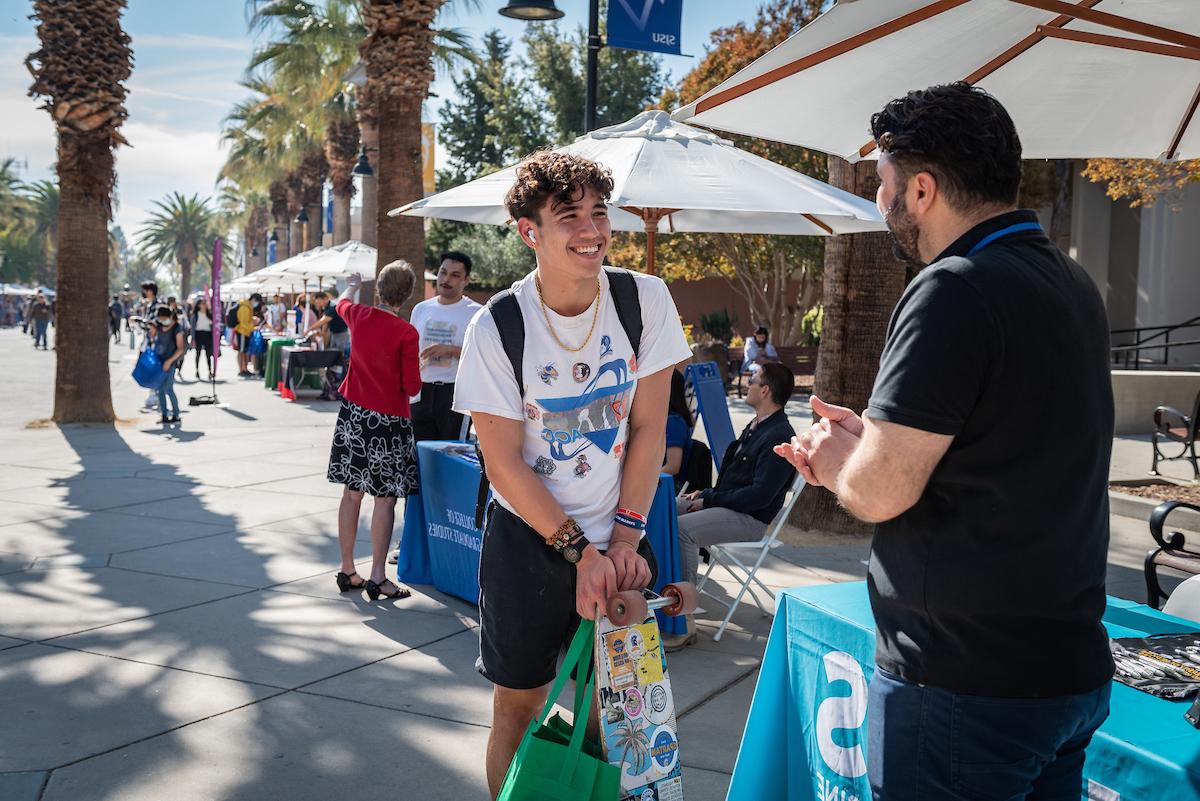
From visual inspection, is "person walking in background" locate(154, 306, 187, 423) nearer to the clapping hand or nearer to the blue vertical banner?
the blue vertical banner

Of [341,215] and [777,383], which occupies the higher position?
[341,215]

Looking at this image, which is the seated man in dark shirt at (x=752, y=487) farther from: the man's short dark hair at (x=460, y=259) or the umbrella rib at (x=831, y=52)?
the man's short dark hair at (x=460, y=259)

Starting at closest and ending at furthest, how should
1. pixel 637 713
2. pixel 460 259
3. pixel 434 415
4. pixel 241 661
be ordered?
1. pixel 637 713
2. pixel 241 661
3. pixel 434 415
4. pixel 460 259

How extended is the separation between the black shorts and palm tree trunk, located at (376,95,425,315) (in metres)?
9.36

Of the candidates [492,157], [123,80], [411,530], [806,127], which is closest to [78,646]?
[411,530]

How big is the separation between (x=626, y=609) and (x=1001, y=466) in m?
1.07

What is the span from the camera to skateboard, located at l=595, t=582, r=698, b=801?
92.7 inches

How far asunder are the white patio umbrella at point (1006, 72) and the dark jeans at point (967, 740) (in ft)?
8.56

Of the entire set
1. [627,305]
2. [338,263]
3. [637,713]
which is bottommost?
[637,713]

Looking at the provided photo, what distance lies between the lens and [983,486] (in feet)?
→ 5.48

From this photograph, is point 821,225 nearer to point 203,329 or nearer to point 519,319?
point 519,319

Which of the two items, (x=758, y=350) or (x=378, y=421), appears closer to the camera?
(x=378, y=421)

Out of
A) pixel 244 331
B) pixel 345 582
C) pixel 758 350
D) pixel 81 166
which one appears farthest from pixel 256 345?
pixel 345 582

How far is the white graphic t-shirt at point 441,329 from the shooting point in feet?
22.5
